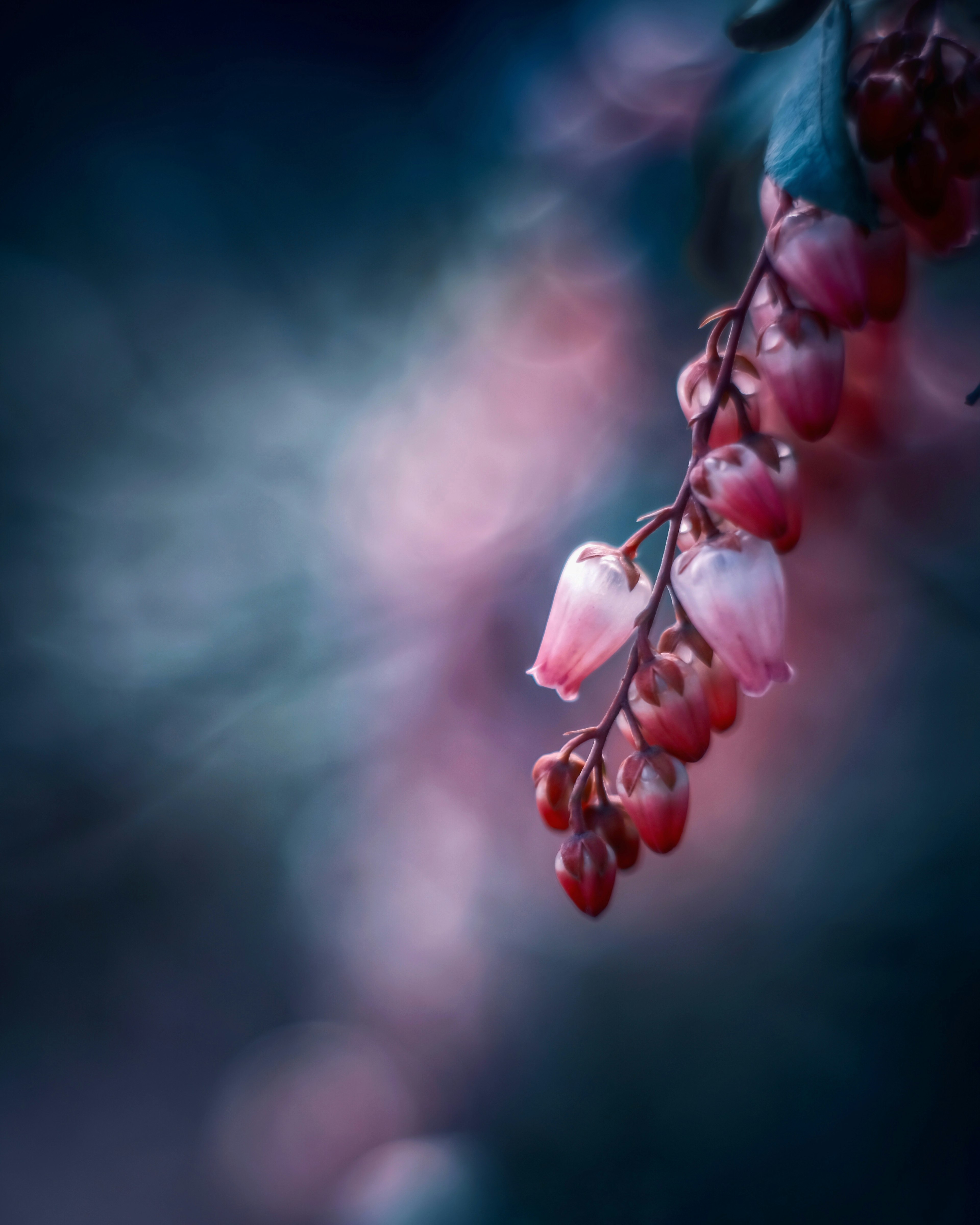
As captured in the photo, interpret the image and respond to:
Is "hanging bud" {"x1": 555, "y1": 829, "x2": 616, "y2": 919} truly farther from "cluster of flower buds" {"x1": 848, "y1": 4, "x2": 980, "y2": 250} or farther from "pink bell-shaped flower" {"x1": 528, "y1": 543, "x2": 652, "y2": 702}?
"cluster of flower buds" {"x1": 848, "y1": 4, "x2": 980, "y2": 250}

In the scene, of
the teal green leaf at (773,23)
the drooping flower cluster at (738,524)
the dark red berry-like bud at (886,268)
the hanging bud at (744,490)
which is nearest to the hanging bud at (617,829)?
the drooping flower cluster at (738,524)

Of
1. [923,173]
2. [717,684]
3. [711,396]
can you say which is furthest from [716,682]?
[923,173]

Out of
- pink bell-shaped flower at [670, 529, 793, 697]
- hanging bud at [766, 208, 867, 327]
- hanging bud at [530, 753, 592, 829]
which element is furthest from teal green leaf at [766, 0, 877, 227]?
hanging bud at [530, 753, 592, 829]

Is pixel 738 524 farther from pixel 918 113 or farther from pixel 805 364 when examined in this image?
pixel 918 113

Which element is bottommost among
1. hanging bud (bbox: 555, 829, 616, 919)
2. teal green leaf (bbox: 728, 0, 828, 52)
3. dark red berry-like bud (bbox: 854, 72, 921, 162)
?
hanging bud (bbox: 555, 829, 616, 919)

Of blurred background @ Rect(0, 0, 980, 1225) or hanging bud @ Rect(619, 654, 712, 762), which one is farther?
blurred background @ Rect(0, 0, 980, 1225)

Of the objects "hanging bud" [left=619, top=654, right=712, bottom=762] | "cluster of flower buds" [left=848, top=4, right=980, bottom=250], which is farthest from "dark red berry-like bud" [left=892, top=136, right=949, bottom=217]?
"hanging bud" [left=619, top=654, right=712, bottom=762]

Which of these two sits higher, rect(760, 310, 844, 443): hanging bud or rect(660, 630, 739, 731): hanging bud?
rect(760, 310, 844, 443): hanging bud

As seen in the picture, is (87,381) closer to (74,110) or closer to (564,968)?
(74,110)

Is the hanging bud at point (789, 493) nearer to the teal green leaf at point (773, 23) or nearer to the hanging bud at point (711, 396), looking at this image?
the hanging bud at point (711, 396)
